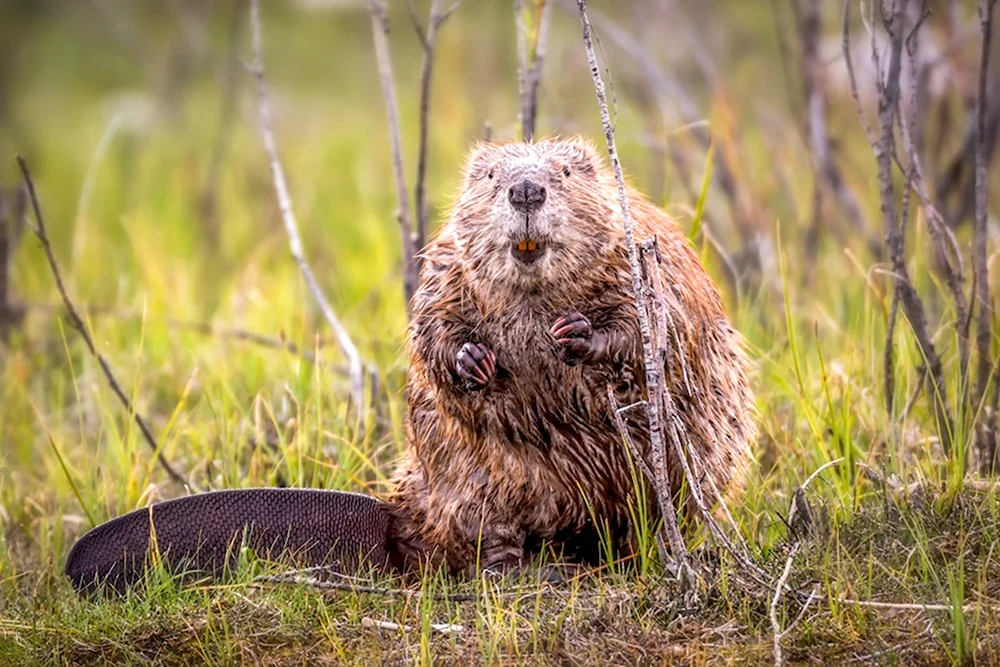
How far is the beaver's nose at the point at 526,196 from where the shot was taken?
93.7 inches

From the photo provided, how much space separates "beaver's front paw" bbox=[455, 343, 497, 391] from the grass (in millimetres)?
376

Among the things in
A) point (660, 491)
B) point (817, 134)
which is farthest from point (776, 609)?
point (817, 134)

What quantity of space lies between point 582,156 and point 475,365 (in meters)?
0.51

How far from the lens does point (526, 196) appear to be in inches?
93.7

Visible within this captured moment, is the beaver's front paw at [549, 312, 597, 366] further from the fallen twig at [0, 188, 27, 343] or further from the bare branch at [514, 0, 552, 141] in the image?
the fallen twig at [0, 188, 27, 343]

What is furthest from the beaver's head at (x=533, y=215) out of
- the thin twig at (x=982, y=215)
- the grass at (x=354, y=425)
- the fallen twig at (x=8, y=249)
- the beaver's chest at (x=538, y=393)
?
the fallen twig at (x=8, y=249)

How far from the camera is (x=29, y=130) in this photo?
7406 mm

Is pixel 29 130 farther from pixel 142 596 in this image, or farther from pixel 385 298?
pixel 142 596

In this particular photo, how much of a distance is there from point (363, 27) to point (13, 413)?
20.0 ft

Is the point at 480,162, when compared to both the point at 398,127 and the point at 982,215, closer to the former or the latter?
the point at 398,127

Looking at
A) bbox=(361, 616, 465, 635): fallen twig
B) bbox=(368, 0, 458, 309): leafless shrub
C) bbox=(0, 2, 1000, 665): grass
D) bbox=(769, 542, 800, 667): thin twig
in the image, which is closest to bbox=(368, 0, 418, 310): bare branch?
bbox=(368, 0, 458, 309): leafless shrub

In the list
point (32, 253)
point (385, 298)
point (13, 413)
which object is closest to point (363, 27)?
point (32, 253)

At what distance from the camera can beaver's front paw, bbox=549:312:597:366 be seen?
2438 mm

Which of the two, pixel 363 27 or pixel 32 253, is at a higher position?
pixel 363 27
